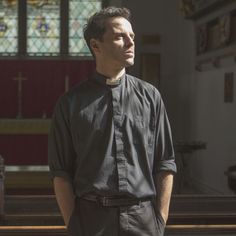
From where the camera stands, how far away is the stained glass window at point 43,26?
13.1 metres

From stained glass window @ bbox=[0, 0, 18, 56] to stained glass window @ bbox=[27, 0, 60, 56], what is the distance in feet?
0.86

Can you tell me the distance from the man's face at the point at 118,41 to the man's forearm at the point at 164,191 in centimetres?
41

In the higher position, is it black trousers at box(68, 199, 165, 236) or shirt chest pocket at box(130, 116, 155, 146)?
shirt chest pocket at box(130, 116, 155, 146)

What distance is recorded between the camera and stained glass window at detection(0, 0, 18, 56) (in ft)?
42.5

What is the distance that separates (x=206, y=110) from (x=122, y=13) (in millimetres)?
7888

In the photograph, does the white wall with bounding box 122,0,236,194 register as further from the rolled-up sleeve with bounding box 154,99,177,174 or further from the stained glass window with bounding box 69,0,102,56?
the rolled-up sleeve with bounding box 154,99,177,174

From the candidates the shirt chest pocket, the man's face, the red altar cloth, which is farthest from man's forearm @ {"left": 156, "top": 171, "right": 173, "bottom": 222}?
the red altar cloth

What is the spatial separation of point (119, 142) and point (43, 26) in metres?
11.3

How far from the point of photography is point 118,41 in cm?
221

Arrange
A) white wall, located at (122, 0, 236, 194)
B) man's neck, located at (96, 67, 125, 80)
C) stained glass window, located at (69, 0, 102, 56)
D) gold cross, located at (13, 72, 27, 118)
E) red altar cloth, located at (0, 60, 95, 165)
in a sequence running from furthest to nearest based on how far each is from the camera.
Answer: stained glass window, located at (69, 0, 102, 56) → red altar cloth, located at (0, 60, 95, 165) → gold cross, located at (13, 72, 27, 118) → white wall, located at (122, 0, 236, 194) → man's neck, located at (96, 67, 125, 80)

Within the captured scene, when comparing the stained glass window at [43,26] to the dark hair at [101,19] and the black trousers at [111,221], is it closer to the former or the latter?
the dark hair at [101,19]

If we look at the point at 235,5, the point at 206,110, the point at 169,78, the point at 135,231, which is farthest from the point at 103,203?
the point at 169,78

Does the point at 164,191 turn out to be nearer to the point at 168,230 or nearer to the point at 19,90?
the point at 168,230

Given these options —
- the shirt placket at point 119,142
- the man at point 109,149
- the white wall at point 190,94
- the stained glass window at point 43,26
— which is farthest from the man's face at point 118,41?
the stained glass window at point 43,26
